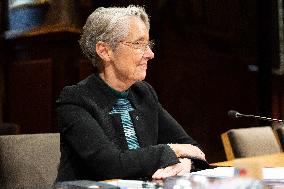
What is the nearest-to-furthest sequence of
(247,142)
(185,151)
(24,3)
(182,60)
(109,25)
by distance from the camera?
(185,151)
(109,25)
(247,142)
(24,3)
(182,60)

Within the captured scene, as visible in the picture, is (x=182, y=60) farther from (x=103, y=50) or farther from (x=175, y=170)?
(x=175, y=170)

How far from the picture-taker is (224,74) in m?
6.00

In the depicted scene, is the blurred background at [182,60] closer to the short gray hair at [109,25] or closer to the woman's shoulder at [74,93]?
the short gray hair at [109,25]

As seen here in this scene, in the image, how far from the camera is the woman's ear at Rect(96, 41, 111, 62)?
2010 millimetres

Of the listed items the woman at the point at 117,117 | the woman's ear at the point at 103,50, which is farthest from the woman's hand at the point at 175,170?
the woman's ear at the point at 103,50

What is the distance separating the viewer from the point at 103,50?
203cm

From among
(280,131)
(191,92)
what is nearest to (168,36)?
(191,92)

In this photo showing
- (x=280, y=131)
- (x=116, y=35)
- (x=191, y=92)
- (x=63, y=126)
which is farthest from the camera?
(x=191, y=92)

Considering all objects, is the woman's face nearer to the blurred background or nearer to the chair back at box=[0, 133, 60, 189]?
the chair back at box=[0, 133, 60, 189]

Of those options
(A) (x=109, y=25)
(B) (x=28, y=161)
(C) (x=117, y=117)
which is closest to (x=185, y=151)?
(C) (x=117, y=117)

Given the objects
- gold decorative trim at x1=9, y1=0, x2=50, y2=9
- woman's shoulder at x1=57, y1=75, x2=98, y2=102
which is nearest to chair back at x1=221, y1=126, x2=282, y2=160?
woman's shoulder at x1=57, y1=75, x2=98, y2=102

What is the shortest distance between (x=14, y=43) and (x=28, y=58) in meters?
0.22

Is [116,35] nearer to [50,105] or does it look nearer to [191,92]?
[50,105]

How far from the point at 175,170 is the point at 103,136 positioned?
27cm
